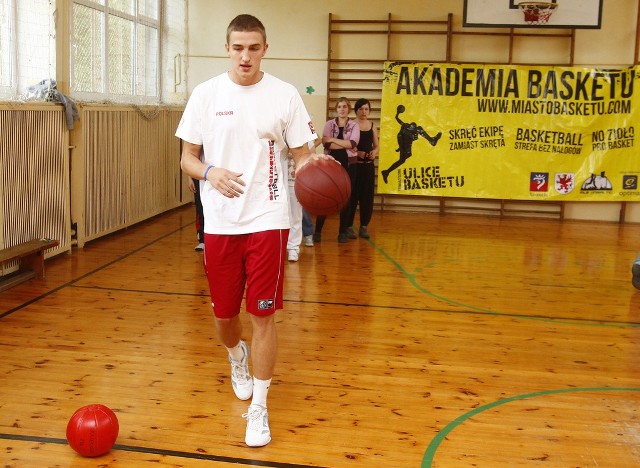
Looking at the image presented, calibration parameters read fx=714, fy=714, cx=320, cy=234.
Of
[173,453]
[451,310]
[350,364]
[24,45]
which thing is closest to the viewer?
[173,453]

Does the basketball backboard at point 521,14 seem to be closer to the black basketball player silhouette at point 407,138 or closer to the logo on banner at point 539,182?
the black basketball player silhouette at point 407,138

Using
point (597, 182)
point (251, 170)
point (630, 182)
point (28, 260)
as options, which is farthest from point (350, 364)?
point (630, 182)

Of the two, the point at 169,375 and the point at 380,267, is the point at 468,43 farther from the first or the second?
the point at 169,375

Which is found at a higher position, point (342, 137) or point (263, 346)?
point (342, 137)

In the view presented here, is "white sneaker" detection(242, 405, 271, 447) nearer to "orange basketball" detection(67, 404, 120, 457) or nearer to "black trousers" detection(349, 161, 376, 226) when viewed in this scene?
"orange basketball" detection(67, 404, 120, 457)

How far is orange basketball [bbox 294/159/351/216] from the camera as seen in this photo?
3.15 m

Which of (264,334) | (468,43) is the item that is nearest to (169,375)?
(264,334)

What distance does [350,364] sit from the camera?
159 inches

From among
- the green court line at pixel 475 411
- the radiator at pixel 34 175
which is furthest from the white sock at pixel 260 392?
the radiator at pixel 34 175

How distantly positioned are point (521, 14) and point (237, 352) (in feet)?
23.8

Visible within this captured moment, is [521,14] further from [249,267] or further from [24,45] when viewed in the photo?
[249,267]

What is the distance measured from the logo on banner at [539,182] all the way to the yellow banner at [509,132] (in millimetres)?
14

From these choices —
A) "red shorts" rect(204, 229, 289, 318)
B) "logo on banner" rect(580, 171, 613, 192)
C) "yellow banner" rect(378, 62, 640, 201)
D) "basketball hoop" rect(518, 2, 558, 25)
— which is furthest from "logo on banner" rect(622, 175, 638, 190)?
"red shorts" rect(204, 229, 289, 318)

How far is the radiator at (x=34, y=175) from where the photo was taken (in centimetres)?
565
